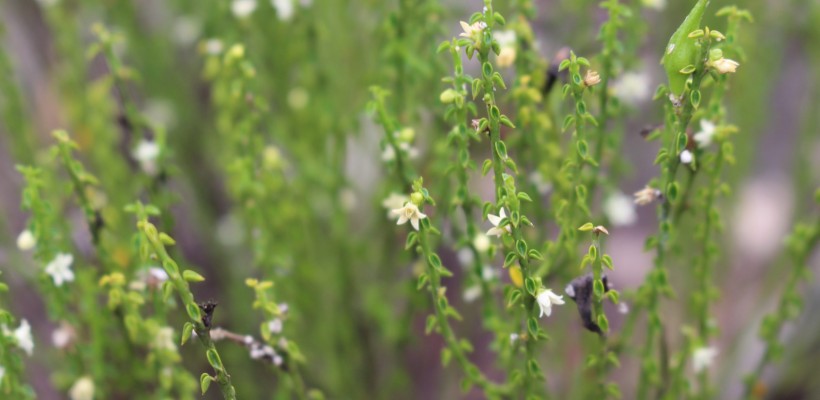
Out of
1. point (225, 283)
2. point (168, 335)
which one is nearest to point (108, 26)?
point (225, 283)

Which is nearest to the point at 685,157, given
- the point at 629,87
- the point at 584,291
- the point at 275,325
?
the point at 584,291

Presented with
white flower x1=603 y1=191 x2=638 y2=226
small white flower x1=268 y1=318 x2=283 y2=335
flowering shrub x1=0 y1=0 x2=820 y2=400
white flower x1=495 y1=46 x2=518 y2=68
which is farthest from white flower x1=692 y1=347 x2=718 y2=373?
small white flower x1=268 y1=318 x2=283 y2=335

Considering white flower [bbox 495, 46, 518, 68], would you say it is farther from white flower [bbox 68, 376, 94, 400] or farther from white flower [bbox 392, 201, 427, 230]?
white flower [bbox 68, 376, 94, 400]

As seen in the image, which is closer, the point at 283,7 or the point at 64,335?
the point at 64,335

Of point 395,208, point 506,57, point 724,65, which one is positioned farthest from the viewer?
point 395,208

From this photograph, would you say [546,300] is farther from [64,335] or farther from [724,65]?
[64,335]

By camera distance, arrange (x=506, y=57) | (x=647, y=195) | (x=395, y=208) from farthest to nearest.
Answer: (x=395, y=208) < (x=506, y=57) < (x=647, y=195)

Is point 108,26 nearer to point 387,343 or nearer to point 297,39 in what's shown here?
point 297,39

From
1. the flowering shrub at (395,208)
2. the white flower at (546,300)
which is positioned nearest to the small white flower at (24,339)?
the flowering shrub at (395,208)
